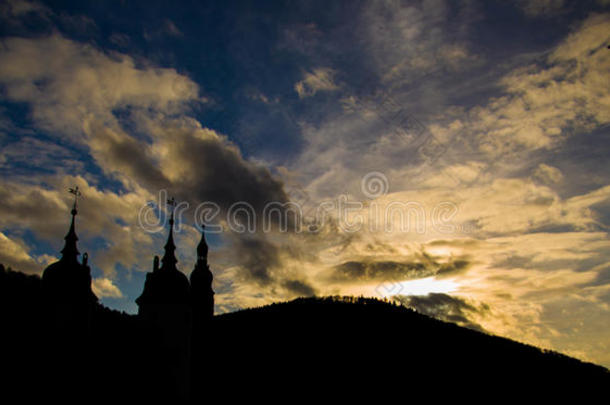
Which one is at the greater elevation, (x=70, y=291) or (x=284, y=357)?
(x=70, y=291)

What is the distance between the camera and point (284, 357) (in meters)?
88.6

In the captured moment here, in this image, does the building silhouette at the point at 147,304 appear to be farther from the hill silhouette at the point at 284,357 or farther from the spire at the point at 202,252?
the spire at the point at 202,252

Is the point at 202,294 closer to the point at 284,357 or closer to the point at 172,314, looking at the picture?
the point at 172,314

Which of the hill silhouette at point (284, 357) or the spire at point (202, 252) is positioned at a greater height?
the spire at point (202, 252)

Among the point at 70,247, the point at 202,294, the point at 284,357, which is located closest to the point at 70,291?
the point at 70,247

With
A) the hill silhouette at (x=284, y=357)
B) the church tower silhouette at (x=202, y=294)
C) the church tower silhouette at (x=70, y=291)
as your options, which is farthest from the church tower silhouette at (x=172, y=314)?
the church tower silhouette at (x=202, y=294)

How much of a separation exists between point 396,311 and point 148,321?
76.8 meters

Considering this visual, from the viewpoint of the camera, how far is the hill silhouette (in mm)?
29969

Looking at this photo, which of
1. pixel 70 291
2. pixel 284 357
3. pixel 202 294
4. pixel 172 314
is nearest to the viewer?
pixel 70 291

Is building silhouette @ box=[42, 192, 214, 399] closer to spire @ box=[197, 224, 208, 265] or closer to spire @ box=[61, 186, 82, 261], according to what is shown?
spire @ box=[61, 186, 82, 261]

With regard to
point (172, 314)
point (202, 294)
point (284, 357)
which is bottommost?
point (284, 357)

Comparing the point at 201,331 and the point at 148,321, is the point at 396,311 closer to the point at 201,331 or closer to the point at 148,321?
the point at 201,331

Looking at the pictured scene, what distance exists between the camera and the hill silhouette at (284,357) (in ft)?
98.3

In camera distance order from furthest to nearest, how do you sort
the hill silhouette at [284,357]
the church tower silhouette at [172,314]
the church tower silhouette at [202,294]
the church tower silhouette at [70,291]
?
the church tower silhouette at [202,294], the church tower silhouette at [172,314], the church tower silhouette at [70,291], the hill silhouette at [284,357]
